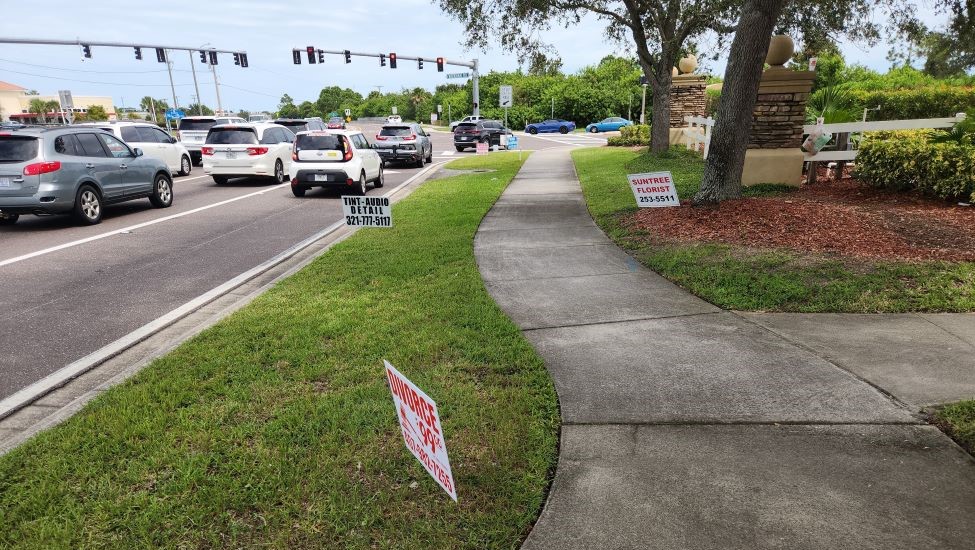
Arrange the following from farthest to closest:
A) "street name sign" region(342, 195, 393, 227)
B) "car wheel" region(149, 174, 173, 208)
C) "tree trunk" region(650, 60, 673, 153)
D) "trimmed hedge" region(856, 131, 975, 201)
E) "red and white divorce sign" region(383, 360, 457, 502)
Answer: "tree trunk" region(650, 60, 673, 153), "car wheel" region(149, 174, 173, 208), "trimmed hedge" region(856, 131, 975, 201), "street name sign" region(342, 195, 393, 227), "red and white divorce sign" region(383, 360, 457, 502)

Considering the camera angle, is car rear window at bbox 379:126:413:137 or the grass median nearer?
the grass median

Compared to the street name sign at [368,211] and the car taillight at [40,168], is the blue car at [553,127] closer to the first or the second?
the car taillight at [40,168]

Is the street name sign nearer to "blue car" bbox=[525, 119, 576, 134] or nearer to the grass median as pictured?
the grass median

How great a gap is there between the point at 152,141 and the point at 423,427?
62.1 ft

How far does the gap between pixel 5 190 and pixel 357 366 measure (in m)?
8.95

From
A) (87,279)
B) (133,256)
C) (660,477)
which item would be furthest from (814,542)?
(133,256)

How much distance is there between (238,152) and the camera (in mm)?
15602

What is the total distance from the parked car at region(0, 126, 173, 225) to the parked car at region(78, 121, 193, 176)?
19.3 ft

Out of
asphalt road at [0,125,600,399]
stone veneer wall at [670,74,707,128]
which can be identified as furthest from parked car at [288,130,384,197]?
stone veneer wall at [670,74,707,128]

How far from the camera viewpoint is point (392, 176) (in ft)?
64.4

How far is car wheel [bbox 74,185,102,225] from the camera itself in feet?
32.9

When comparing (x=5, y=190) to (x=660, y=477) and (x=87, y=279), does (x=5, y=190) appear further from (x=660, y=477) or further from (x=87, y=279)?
(x=660, y=477)

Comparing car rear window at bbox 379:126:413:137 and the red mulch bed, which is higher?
car rear window at bbox 379:126:413:137

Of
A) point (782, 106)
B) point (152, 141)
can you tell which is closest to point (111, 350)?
point (782, 106)
